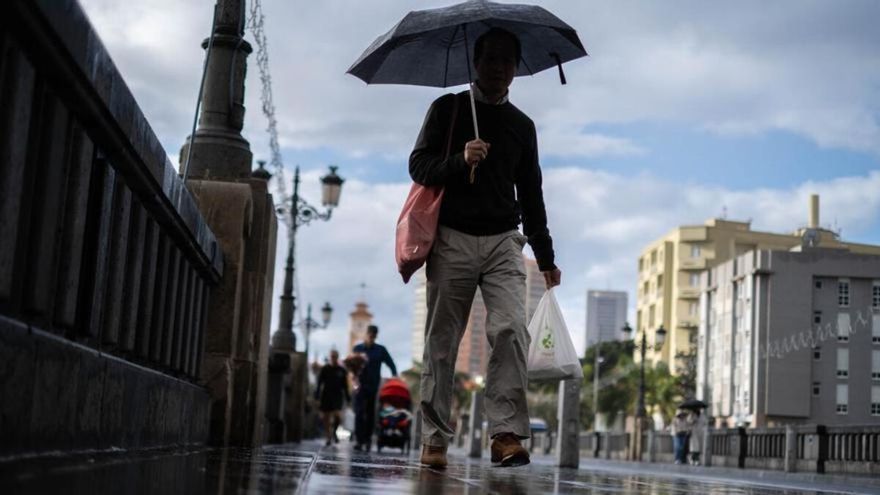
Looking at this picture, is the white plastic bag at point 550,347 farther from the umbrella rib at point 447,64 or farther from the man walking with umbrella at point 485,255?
the umbrella rib at point 447,64

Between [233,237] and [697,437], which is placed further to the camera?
[697,437]

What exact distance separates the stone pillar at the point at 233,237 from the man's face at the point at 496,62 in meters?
2.96

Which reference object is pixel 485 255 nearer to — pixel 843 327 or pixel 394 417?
pixel 394 417

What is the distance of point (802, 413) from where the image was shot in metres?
88.9

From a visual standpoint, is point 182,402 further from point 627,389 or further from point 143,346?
point 627,389

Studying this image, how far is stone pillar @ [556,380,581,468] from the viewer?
1773 cm

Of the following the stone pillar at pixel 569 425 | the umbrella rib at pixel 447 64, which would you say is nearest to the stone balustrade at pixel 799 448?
the stone pillar at pixel 569 425

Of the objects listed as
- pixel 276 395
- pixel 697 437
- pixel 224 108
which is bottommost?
pixel 697 437

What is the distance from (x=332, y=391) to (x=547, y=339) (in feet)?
53.4

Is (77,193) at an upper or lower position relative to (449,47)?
lower

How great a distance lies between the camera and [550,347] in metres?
7.51

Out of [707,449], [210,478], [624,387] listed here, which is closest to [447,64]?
[210,478]

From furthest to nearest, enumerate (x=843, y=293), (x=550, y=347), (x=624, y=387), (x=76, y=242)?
(x=624, y=387) < (x=843, y=293) < (x=550, y=347) < (x=76, y=242)

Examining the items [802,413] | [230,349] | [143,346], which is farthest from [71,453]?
[802,413]
